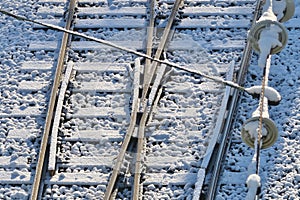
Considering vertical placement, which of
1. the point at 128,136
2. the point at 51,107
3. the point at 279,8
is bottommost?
the point at 128,136

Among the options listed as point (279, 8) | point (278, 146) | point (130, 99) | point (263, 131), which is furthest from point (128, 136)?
point (263, 131)

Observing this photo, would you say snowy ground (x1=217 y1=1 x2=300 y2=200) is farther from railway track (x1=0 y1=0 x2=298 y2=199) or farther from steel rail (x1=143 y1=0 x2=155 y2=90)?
steel rail (x1=143 y1=0 x2=155 y2=90)

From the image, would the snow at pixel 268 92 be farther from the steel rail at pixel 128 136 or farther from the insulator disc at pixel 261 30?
the steel rail at pixel 128 136

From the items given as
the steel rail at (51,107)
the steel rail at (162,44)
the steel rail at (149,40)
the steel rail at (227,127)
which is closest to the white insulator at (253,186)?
the steel rail at (227,127)

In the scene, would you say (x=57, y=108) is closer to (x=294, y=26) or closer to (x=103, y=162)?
(x=103, y=162)

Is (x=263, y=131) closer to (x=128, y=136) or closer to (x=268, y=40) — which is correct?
(x=268, y=40)

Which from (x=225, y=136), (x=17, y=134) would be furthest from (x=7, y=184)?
(x=225, y=136)

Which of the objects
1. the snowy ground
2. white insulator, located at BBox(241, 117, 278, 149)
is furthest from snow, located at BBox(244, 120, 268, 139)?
the snowy ground
